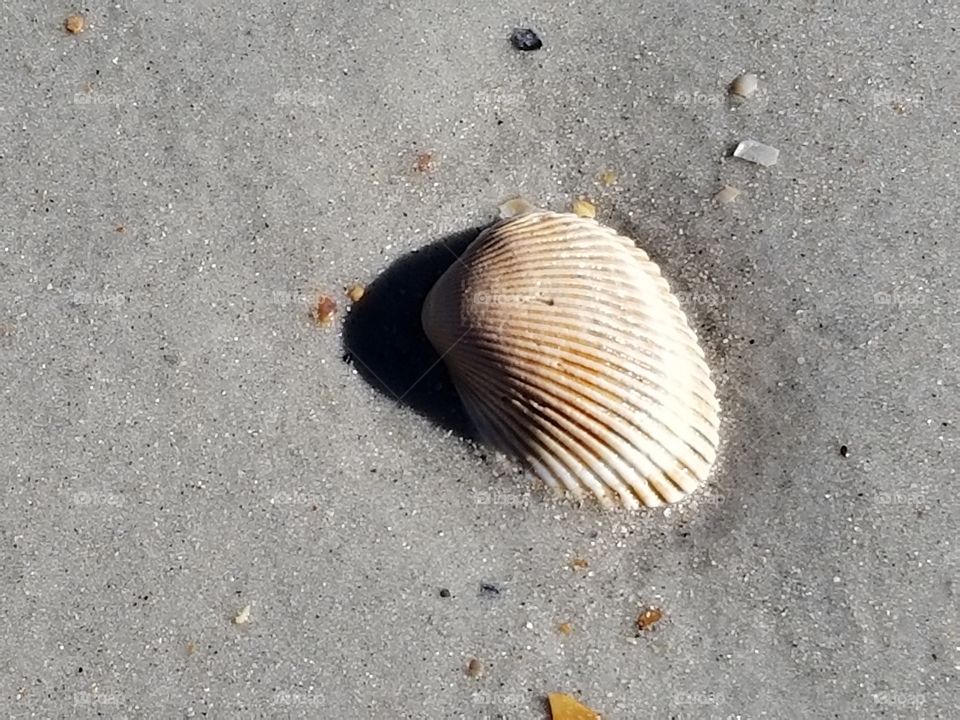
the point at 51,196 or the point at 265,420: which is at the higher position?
the point at 51,196

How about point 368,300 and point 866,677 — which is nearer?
point 866,677

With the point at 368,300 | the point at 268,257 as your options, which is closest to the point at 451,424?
the point at 368,300

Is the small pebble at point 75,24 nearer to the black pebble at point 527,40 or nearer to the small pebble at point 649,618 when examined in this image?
the black pebble at point 527,40

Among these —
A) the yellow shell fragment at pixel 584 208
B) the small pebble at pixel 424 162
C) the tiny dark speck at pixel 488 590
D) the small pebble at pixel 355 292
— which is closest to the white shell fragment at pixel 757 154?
the yellow shell fragment at pixel 584 208

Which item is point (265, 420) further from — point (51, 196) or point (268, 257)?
point (51, 196)

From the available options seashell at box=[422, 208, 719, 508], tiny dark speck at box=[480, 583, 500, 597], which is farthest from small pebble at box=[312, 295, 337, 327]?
tiny dark speck at box=[480, 583, 500, 597]

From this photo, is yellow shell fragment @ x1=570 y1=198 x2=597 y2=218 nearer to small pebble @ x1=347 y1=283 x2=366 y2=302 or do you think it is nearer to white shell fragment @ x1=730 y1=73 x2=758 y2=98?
white shell fragment @ x1=730 y1=73 x2=758 y2=98

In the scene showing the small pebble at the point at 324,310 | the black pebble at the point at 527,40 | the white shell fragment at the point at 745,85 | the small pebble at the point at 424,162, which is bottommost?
the small pebble at the point at 324,310
